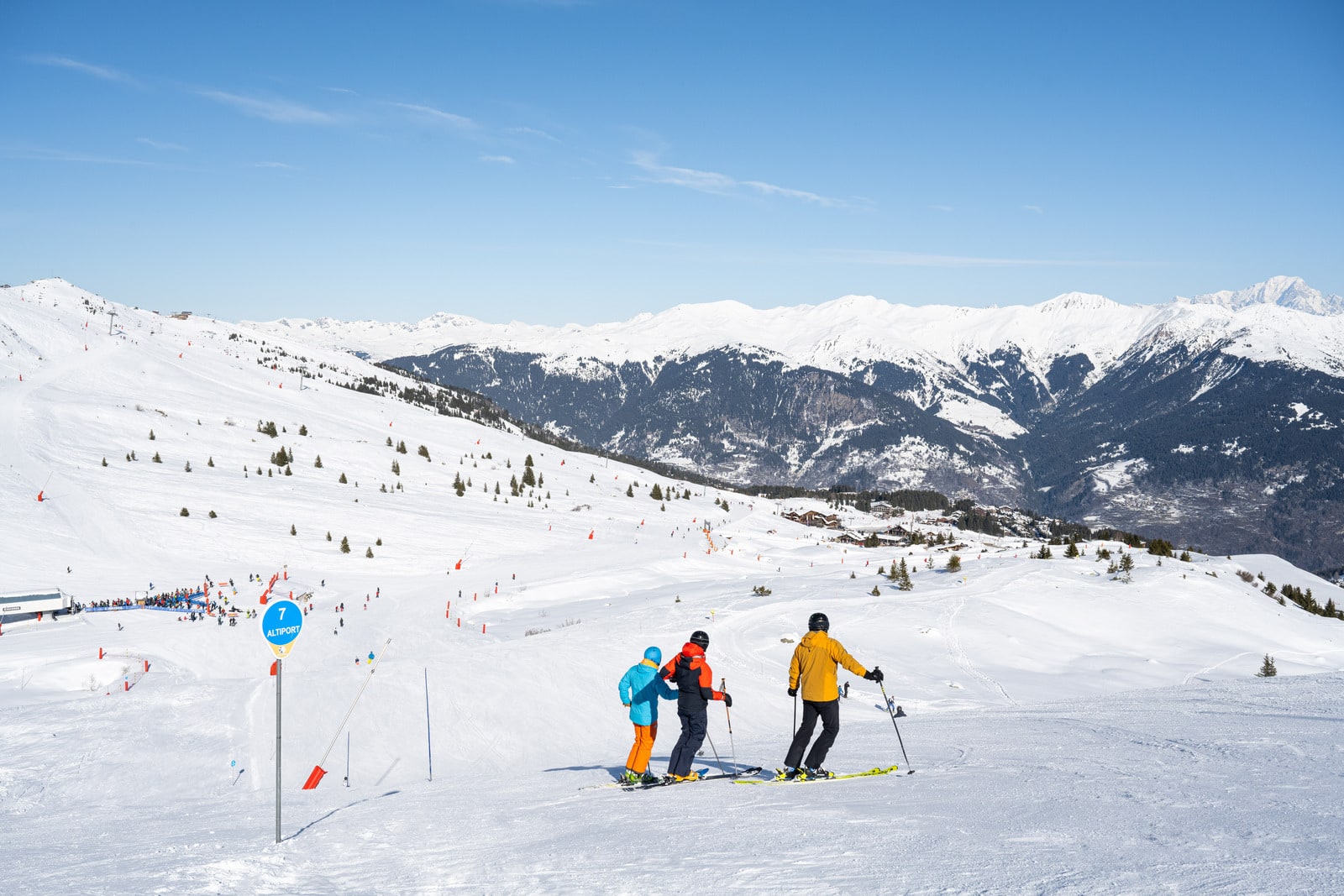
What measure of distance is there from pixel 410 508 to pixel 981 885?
62744 mm

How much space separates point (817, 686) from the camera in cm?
1109

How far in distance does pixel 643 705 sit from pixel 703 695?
1053 mm

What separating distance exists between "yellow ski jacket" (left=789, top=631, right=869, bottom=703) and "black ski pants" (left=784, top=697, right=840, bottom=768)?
0.36 feet

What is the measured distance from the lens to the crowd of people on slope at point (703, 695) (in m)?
11.1

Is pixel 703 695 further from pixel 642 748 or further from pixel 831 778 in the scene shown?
pixel 831 778

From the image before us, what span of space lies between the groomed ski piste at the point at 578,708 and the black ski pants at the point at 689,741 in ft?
1.29

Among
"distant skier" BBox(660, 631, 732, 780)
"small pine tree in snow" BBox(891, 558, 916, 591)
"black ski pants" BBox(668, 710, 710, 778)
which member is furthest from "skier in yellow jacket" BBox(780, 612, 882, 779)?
"small pine tree in snow" BBox(891, 558, 916, 591)

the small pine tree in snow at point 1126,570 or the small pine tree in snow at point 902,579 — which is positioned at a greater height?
the small pine tree in snow at point 1126,570

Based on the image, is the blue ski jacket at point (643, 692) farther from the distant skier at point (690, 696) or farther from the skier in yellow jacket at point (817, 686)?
the skier in yellow jacket at point (817, 686)

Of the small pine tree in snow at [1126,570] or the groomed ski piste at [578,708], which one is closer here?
the groomed ski piste at [578,708]

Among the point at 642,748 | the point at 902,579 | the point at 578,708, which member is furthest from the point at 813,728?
the point at 902,579

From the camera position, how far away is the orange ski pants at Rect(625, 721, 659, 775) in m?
12.3

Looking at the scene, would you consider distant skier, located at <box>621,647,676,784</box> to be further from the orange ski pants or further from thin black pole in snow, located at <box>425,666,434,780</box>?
thin black pole in snow, located at <box>425,666,434,780</box>

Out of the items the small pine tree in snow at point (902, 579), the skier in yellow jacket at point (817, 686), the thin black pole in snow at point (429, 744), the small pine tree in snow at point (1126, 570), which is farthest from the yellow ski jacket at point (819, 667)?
the small pine tree in snow at point (1126, 570)
